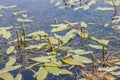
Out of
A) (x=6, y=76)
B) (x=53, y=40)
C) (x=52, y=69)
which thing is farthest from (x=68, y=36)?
(x=6, y=76)

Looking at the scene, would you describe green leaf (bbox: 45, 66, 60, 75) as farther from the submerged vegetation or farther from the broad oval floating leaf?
the broad oval floating leaf

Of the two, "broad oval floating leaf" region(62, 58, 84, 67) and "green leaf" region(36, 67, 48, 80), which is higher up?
"green leaf" region(36, 67, 48, 80)

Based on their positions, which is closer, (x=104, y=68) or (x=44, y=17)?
(x=104, y=68)

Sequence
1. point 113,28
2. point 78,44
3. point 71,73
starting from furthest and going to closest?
point 113,28, point 78,44, point 71,73

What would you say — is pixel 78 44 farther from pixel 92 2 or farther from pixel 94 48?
pixel 92 2

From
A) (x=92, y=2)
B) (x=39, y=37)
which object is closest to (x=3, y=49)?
(x=39, y=37)

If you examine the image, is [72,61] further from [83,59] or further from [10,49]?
[10,49]

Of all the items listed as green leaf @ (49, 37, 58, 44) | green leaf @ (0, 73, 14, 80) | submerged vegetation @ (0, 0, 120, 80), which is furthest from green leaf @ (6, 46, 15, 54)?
green leaf @ (0, 73, 14, 80)

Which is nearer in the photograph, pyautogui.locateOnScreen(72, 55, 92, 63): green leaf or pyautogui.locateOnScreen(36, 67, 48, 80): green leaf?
pyautogui.locateOnScreen(36, 67, 48, 80): green leaf

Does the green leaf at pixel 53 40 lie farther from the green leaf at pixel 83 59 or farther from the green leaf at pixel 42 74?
the green leaf at pixel 42 74
